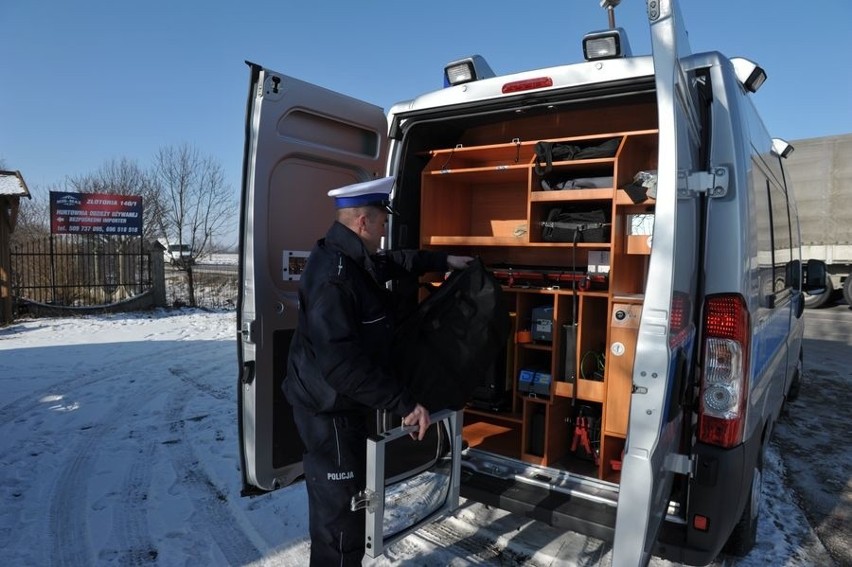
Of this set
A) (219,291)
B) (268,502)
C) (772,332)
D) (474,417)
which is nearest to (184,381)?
(268,502)

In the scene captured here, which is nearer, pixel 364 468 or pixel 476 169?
pixel 364 468

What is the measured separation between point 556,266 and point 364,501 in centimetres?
260

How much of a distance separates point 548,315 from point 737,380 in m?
1.51

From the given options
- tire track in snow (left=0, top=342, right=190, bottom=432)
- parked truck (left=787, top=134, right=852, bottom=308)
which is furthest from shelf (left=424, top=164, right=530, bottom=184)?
parked truck (left=787, top=134, right=852, bottom=308)

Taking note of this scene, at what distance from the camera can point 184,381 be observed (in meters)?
6.63

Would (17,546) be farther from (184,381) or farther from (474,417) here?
(184,381)

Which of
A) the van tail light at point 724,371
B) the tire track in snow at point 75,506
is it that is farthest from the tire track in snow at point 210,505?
the van tail light at point 724,371

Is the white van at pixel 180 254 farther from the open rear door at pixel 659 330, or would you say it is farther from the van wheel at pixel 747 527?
the open rear door at pixel 659 330

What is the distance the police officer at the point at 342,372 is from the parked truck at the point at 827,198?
1502cm

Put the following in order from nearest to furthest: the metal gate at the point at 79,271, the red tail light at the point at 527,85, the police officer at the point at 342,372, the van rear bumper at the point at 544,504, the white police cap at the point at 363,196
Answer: the police officer at the point at 342,372 → the white police cap at the point at 363,196 → the van rear bumper at the point at 544,504 → the red tail light at the point at 527,85 → the metal gate at the point at 79,271

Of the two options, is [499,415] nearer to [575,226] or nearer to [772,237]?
[575,226]

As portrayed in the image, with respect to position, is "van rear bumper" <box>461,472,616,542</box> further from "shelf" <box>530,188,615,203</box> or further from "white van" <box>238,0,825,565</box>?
"shelf" <box>530,188,615,203</box>

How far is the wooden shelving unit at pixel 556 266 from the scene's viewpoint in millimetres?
3168

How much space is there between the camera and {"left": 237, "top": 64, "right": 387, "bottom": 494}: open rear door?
2648mm
